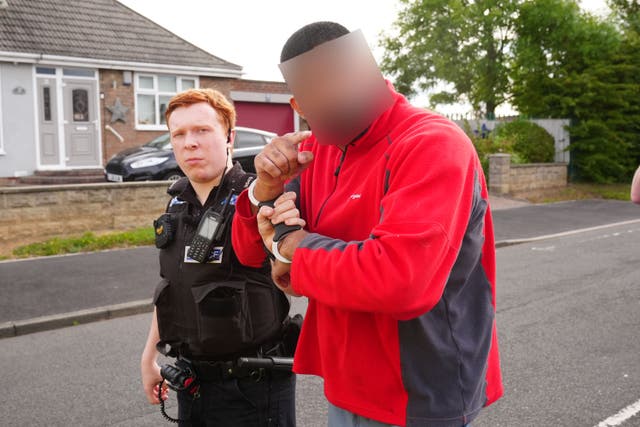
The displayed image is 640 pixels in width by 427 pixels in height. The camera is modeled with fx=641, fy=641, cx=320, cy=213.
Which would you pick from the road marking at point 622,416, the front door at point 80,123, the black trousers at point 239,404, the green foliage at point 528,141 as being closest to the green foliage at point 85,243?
the road marking at point 622,416

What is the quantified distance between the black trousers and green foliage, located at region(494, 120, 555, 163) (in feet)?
64.6

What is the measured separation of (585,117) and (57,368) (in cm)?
2023

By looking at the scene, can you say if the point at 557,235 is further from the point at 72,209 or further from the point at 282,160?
the point at 282,160

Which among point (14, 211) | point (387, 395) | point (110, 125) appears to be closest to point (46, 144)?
point (110, 125)

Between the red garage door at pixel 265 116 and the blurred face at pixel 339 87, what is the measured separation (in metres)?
25.2

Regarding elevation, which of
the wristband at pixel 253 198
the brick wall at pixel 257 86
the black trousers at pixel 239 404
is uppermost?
the brick wall at pixel 257 86

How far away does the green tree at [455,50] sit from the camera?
1093 inches

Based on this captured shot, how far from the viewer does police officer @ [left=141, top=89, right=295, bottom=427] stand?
228 cm

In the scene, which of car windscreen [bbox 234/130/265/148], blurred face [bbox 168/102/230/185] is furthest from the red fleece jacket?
car windscreen [bbox 234/130/265/148]

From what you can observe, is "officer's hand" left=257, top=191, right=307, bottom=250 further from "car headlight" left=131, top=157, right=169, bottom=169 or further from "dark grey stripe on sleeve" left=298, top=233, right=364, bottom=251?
"car headlight" left=131, top=157, right=169, bottom=169

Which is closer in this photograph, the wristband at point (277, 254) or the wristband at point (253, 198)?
the wristband at point (277, 254)

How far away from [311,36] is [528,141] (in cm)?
2110

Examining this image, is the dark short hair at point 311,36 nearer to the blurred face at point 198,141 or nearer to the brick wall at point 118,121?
the blurred face at point 198,141

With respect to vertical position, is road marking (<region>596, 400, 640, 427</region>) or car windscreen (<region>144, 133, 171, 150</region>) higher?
car windscreen (<region>144, 133, 171, 150</region>)
